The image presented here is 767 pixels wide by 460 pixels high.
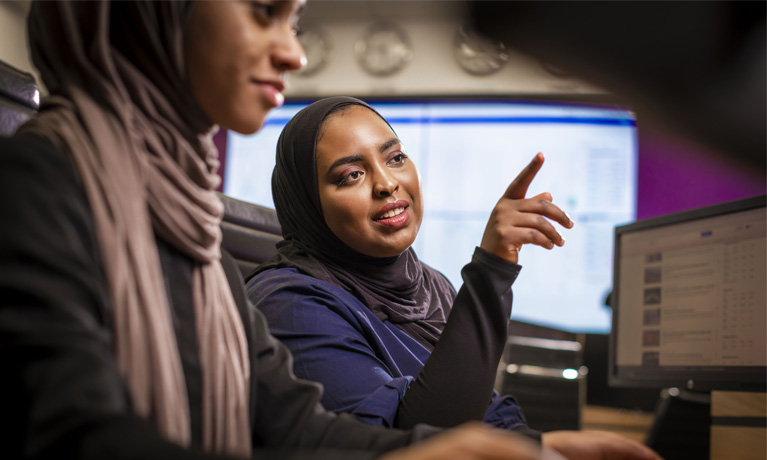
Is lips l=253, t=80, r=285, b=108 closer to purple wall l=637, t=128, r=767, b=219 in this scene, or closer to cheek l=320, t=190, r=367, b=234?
cheek l=320, t=190, r=367, b=234

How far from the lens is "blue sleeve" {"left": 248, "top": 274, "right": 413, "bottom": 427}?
972 millimetres

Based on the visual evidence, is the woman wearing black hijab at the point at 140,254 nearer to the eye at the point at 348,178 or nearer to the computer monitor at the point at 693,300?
the eye at the point at 348,178

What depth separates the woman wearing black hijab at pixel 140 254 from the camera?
45 centimetres

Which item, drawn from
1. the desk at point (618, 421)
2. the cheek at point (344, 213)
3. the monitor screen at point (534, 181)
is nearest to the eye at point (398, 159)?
the cheek at point (344, 213)

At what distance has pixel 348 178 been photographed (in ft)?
4.16

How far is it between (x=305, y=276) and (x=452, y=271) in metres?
2.37

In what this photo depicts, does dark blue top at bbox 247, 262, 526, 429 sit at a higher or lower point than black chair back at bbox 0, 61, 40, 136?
lower

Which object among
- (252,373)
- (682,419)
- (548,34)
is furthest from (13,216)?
(548,34)

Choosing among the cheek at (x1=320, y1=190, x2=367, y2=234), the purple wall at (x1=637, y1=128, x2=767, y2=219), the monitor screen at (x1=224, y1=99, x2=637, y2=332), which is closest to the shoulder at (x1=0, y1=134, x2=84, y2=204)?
the cheek at (x1=320, y1=190, x2=367, y2=234)

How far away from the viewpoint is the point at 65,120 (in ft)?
1.87

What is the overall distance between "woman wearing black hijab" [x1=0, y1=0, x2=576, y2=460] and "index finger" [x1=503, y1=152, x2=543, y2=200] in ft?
1.21

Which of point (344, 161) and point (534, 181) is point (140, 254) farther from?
point (534, 181)

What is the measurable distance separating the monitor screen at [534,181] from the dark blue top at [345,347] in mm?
2185

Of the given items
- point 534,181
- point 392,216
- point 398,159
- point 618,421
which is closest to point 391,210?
point 392,216
